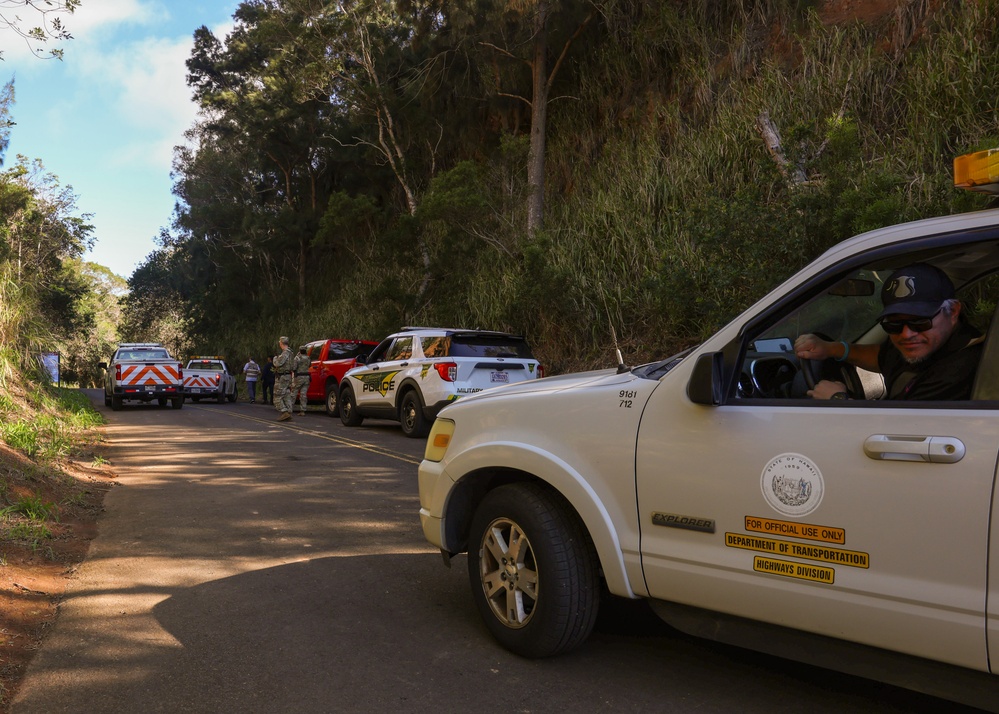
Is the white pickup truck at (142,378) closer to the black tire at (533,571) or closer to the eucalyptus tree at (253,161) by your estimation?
the eucalyptus tree at (253,161)

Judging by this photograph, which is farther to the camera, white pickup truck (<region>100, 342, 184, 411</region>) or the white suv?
white pickup truck (<region>100, 342, 184, 411</region>)

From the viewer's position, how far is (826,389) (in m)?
3.47

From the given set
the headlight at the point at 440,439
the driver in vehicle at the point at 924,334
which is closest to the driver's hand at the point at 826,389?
the driver in vehicle at the point at 924,334

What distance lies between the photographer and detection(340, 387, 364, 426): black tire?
17344 mm

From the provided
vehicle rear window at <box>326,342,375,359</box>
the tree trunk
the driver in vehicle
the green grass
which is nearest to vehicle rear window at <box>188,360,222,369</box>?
vehicle rear window at <box>326,342,375,359</box>

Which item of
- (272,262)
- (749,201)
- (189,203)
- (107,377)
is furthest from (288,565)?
(189,203)

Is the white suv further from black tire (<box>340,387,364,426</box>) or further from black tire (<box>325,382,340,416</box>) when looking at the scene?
black tire (<box>325,382,340,416</box>)

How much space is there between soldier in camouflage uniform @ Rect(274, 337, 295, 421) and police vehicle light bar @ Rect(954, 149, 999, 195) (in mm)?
17626

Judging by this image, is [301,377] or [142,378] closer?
[301,377]

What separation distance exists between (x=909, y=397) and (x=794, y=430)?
1.48ft

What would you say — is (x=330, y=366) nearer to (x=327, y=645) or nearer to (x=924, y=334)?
(x=327, y=645)

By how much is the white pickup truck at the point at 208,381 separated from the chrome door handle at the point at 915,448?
1165 inches

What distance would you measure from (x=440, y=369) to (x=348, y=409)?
14.2 feet


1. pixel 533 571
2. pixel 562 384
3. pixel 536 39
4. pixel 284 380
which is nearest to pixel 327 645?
pixel 533 571
